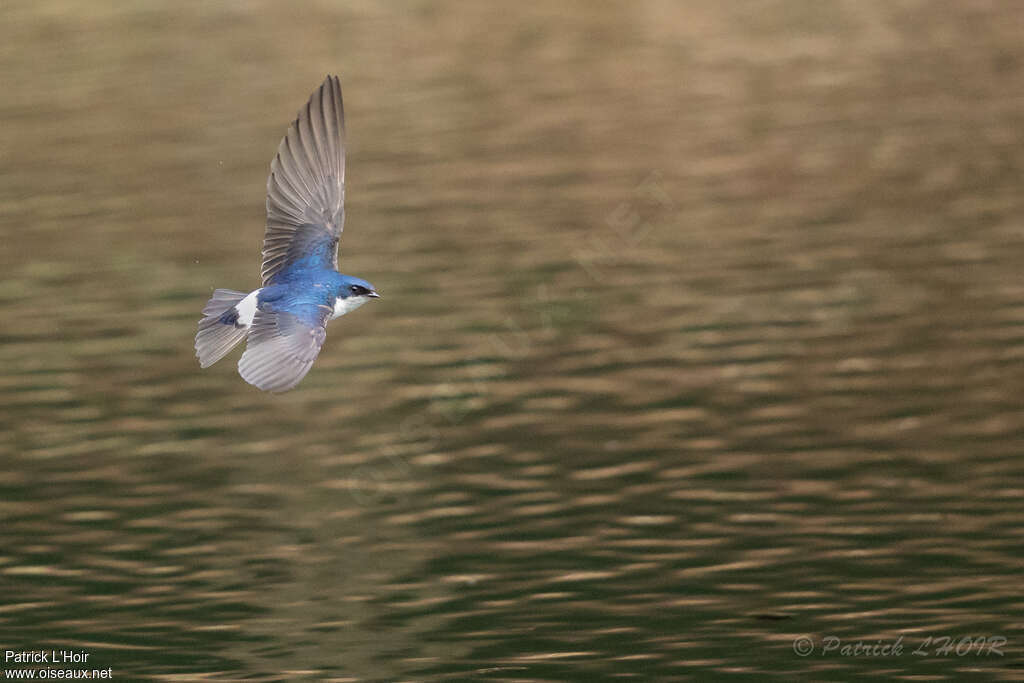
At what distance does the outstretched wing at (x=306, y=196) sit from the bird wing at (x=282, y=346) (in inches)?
39.4

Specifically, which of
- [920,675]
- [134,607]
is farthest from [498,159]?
[920,675]

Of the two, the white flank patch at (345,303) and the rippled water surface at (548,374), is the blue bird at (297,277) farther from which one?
the rippled water surface at (548,374)

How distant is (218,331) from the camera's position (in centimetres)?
853

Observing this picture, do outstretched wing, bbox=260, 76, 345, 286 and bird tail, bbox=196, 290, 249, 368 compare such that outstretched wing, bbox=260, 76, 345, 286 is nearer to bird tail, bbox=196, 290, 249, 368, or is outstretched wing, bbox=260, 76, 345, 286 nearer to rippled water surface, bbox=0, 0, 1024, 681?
bird tail, bbox=196, 290, 249, 368

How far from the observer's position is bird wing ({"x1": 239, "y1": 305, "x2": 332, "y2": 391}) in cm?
746

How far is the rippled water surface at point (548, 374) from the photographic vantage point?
10.6 m

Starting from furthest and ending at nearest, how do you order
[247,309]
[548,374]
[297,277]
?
1. [548,374]
2. [297,277]
3. [247,309]

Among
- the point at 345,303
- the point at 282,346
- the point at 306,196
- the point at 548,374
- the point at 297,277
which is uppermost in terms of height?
the point at 306,196

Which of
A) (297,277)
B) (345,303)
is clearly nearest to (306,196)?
(297,277)

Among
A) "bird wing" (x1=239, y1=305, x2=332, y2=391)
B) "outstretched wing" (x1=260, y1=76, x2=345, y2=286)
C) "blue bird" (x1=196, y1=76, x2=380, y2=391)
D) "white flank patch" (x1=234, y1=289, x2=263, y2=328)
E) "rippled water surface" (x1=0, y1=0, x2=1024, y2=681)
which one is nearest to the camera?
"bird wing" (x1=239, y1=305, x2=332, y2=391)

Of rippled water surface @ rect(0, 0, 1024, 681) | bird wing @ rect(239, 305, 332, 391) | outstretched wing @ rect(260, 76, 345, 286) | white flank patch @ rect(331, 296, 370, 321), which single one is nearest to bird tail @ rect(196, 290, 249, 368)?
bird wing @ rect(239, 305, 332, 391)

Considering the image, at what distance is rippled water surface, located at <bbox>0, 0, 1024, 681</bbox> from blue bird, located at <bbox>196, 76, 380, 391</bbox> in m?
2.23

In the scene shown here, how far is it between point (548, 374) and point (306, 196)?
18.7 ft

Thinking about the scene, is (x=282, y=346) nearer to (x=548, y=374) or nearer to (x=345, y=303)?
(x=345, y=303)
